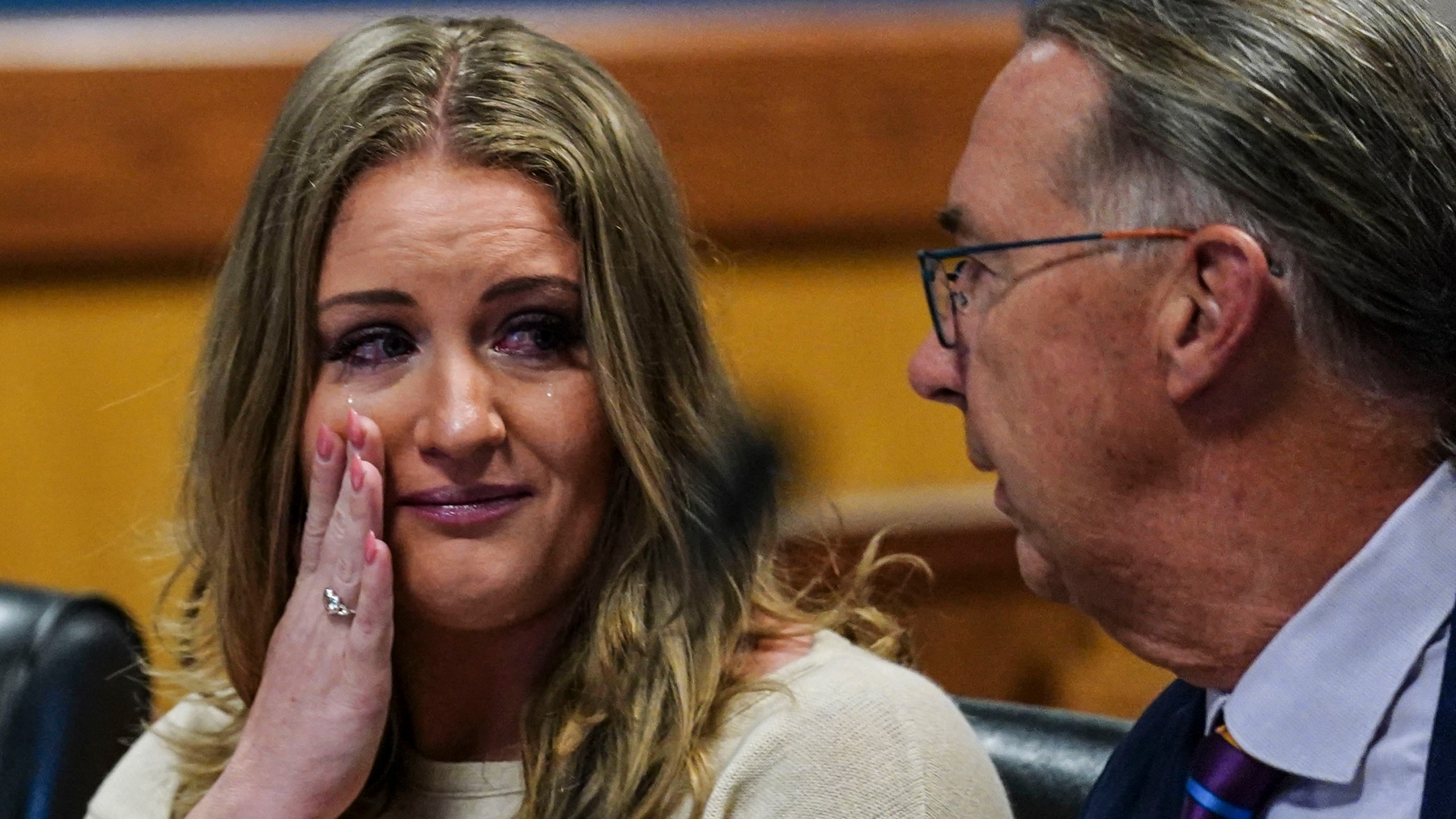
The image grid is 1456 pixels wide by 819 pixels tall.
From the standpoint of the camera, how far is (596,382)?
5.18 ft

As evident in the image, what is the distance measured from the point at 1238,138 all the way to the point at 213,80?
2195 millimetres

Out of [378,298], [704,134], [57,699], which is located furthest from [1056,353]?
[704,134]

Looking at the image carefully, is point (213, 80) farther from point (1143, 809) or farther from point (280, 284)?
point (1143, 809)

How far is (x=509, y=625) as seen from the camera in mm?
1661

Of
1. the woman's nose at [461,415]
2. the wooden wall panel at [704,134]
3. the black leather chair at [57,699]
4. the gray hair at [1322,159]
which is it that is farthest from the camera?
the wooden wall panel at [704,134]

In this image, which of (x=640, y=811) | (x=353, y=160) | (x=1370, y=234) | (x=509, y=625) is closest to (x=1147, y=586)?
(x=1370, y=234)

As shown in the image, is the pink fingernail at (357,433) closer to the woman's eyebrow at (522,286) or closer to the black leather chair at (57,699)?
the woman's eyebrow at (522,286)

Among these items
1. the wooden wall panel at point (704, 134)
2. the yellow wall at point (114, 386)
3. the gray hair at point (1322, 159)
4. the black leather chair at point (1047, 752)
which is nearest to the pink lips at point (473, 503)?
the black leather chair at point (1047, 752)

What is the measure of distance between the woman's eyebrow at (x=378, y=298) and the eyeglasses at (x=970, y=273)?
462 millimetres

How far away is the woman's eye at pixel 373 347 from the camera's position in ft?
5.14

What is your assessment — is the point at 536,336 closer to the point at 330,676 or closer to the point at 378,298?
the point at 378,298

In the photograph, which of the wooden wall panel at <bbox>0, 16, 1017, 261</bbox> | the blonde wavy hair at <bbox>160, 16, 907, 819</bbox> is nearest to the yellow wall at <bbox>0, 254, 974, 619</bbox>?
the wooden wall panel at <bbox>0, 16, 1017, 261</bbox>

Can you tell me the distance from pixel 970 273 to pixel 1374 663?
394mm

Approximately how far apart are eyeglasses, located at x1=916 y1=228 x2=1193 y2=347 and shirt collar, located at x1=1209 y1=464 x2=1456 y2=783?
0.82ft
